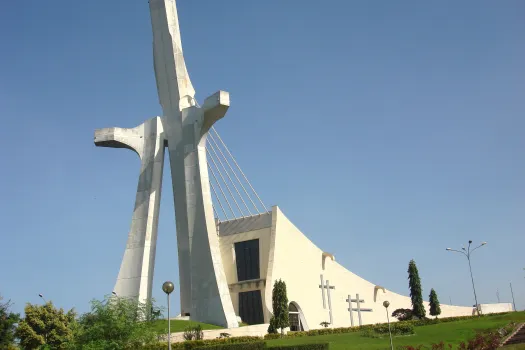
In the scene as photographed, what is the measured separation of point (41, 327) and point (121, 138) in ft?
45.8

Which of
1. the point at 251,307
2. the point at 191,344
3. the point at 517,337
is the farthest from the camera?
the point at 251,307

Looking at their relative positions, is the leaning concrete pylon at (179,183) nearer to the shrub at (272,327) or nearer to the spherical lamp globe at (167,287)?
the shrub at (272,327)

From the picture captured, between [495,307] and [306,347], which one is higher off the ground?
[495,307]

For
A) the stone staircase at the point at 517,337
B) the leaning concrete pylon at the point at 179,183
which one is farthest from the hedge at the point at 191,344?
the stone staircase at the point at 517,337

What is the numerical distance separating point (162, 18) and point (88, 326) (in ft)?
68.5

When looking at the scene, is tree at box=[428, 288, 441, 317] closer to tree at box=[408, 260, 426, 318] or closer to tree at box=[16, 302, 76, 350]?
tree at box=[408, 260, 426, 318]

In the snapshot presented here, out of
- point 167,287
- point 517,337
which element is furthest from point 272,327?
point 167,287

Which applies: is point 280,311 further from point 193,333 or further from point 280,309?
point 193,333

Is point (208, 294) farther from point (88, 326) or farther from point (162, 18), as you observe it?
point (162, 18)

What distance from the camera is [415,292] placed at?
37500mm

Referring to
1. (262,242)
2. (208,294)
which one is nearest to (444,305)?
(262,242)

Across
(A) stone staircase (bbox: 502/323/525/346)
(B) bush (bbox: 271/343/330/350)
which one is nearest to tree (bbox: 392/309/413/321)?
(A) stone staircase (bbox: 502/323/525/346)

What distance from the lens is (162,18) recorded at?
116 ft

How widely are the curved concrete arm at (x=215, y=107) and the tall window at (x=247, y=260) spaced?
10.6 meters
